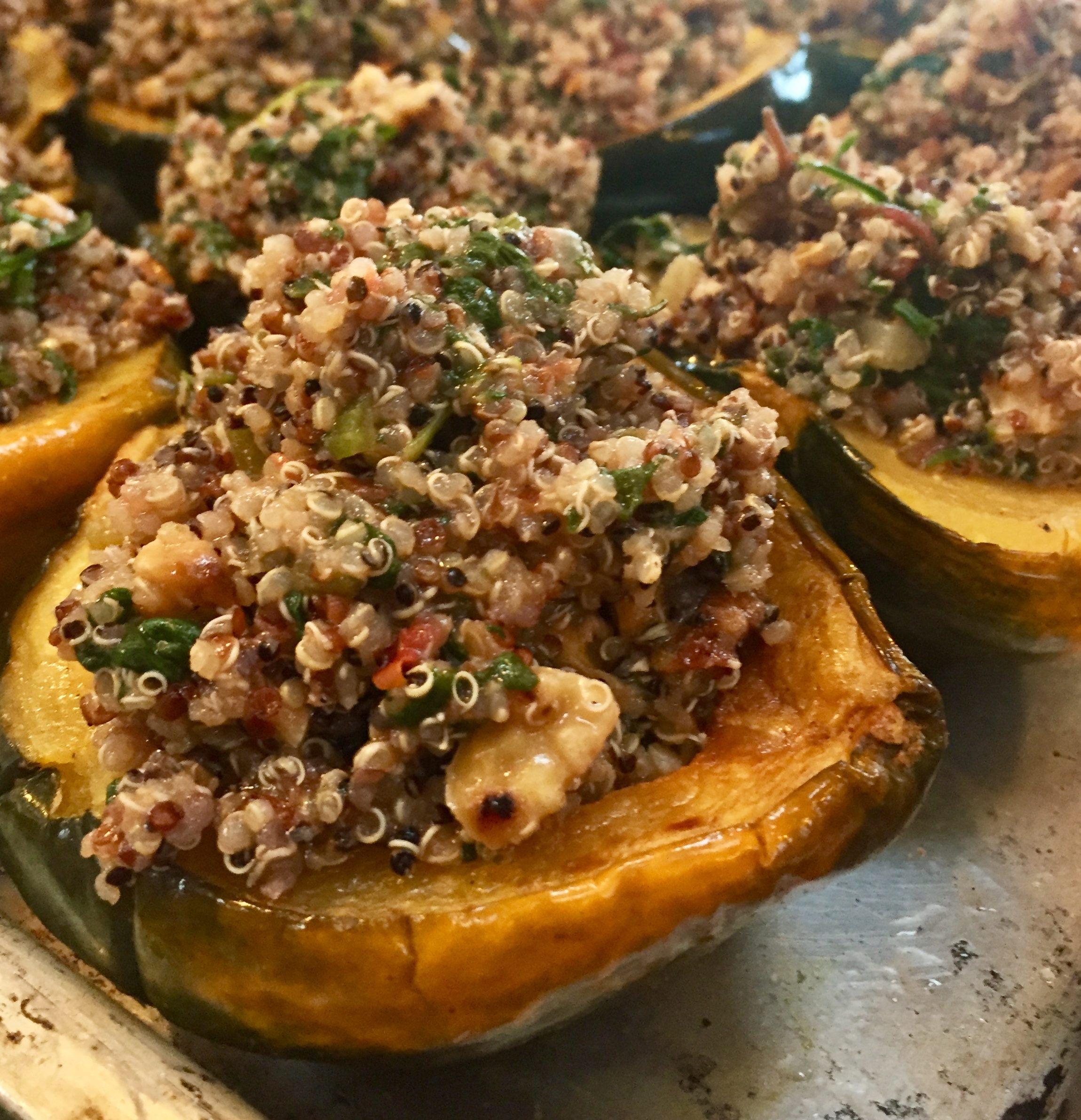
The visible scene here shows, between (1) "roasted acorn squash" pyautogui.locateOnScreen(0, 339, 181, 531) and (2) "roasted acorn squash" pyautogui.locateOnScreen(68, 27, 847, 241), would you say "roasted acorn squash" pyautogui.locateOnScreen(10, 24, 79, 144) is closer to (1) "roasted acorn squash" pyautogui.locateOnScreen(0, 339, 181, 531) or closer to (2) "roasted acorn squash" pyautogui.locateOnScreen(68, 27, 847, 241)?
(2) "roasted acorn squash" pyautogui.locateOnScreen(68, 27, 847, 241)

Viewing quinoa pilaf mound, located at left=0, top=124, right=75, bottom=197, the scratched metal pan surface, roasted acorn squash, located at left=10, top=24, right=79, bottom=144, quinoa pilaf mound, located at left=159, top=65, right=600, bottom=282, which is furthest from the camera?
roasted acorn squash, located at left=10, top=24, right=79, bottom=144

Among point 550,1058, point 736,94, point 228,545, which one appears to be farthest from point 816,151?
point 550,1058

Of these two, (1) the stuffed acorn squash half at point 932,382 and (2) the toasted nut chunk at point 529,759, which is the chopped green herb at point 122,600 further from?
(1) the stuffed acorn squash half at point 932,382

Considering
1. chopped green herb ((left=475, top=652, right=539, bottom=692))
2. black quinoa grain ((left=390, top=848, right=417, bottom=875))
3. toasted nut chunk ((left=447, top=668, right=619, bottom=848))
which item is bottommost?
black quinoa grain ((left=390, top=848, right=417, bottom=875))

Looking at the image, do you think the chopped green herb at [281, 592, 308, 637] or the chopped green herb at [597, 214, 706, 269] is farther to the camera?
the chopped green herb at [597, 214, 706, 269]

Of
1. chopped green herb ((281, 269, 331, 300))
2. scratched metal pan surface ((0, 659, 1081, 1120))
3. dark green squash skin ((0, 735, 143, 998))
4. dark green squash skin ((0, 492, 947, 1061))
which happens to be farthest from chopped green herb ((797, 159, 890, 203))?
dark green squash skin ((0, 735, 143, 998))

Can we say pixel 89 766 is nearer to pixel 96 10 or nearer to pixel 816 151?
pixel 816 151

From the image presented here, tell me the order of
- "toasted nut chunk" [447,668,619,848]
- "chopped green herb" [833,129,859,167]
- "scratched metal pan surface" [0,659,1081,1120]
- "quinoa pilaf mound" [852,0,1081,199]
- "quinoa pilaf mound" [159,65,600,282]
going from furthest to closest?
"quinoa pilaf mound" [159,65,600,282]
"quinoa pilaf mound" [852,0,1081,199]
"chopped green herb" [833,129,859,167]
"scratched metal pan surface" [0,659,1081,1120]
"toasted nut chunk" [447,668,619,848]
